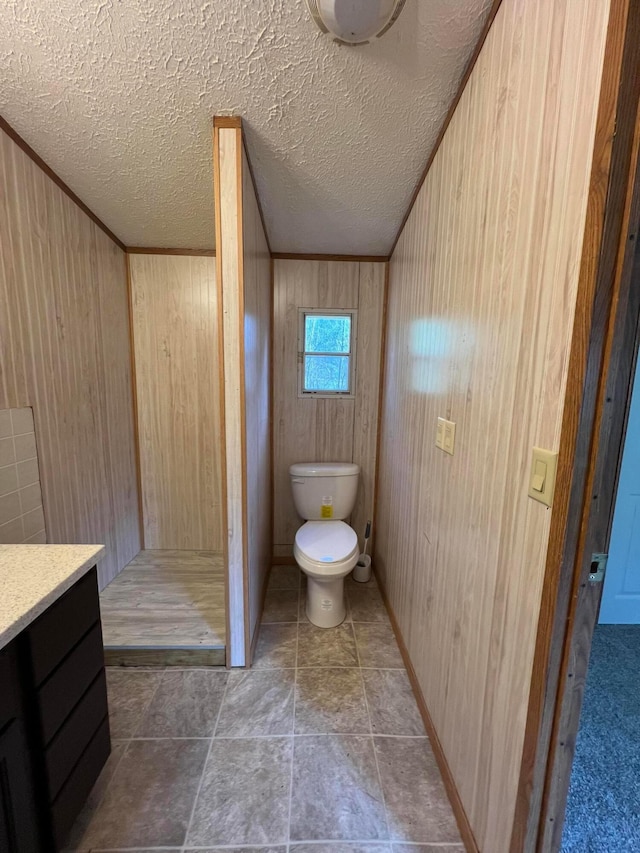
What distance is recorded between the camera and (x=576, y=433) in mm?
646

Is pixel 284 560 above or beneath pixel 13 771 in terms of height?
beneath

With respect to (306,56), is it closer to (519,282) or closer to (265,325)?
(519,282)

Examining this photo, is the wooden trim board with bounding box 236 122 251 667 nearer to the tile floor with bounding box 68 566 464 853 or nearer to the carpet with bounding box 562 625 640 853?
the tile floor with bounding box 68 566 464 853

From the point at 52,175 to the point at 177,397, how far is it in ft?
4.22

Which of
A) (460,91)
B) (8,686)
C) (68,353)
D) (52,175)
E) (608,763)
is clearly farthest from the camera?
(68,353)

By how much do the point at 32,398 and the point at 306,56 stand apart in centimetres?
166

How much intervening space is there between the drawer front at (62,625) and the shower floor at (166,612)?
2.41 ft

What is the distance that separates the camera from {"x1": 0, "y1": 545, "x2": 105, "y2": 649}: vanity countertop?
768mm

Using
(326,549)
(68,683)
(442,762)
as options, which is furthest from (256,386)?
(442,762)

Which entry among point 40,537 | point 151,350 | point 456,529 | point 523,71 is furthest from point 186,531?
point 523,71

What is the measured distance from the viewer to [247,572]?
156 centimetres

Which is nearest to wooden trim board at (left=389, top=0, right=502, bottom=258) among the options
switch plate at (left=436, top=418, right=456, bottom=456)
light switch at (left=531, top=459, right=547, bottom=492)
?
switch plate at (left=436, top=418, right=456, bottom=456)

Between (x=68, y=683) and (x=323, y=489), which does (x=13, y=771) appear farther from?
(x=323, y=489)

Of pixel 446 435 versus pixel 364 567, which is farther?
pixel 364 567
